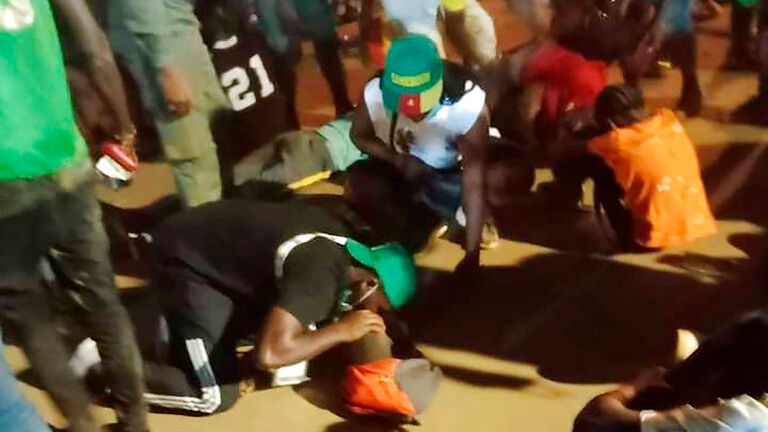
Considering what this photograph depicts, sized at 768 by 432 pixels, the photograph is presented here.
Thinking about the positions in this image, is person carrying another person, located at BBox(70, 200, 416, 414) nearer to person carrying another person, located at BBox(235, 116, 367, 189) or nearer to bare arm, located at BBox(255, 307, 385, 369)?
bare arm, located at BBox(255, 307, 385, 369)

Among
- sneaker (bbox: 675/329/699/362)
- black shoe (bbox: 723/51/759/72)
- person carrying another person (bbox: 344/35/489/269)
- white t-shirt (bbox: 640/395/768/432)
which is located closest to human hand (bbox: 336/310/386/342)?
person carrying another person (bbox: 344/35/489/269)

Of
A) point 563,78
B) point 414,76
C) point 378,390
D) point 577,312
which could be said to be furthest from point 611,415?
point 563,78

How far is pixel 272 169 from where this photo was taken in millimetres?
2633

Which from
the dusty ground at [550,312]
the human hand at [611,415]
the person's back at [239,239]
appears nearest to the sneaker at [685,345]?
the human hand at [611,415]

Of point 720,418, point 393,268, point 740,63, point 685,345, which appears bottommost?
point 740,63

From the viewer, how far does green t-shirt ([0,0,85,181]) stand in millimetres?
1438

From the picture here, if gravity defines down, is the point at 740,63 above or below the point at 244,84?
below

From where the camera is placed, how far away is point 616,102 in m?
2.30

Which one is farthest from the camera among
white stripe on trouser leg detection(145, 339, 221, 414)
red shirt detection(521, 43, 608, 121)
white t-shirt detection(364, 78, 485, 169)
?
red shirt detection(521, 43, 608, 121)

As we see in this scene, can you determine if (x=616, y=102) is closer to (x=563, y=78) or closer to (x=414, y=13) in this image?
(x=563, y=78)

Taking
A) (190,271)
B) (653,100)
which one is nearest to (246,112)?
(190,271)

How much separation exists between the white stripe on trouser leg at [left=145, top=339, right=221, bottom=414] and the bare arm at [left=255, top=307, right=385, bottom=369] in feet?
0.49

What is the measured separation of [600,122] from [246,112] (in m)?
0.97

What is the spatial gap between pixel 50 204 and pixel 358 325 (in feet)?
2.03
